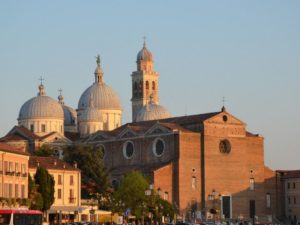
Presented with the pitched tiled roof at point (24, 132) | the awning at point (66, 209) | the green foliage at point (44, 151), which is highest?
the pitched tiled roof at point (24, 132)

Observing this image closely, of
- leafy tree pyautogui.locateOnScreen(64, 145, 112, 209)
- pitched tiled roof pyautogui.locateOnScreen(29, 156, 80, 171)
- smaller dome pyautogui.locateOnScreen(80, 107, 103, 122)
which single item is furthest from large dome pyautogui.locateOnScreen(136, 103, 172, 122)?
pitched tiled roof pyautogui.locateOnScreen(29, 156, 80, 171)

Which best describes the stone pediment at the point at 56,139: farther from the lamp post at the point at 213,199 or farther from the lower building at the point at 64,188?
the lower building at the point at 64,188

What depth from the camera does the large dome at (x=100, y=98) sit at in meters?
137

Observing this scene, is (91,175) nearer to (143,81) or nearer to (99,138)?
(99,138)

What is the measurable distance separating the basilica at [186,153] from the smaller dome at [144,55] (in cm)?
2475

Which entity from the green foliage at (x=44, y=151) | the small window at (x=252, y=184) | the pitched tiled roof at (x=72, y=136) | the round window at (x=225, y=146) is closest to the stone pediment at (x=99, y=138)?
the pitched tiled roof at (x=72, y=136)

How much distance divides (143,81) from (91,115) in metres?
22.1

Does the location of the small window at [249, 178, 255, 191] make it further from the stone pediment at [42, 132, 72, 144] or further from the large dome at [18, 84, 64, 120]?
the large dome at [18, 84, 64, 120]

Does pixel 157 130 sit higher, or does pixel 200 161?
pixel 157 130

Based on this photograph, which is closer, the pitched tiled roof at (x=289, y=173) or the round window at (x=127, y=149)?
the round window at (x=127, y=149)

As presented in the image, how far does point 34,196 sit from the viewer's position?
7638 centimetres

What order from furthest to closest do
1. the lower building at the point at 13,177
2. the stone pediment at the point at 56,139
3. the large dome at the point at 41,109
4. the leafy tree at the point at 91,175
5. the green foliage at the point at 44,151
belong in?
the large dome at the point at 41,109, the stone pediment at the point at 56,139, the green foliage at the point at 44,151, the leafy tree at the point at 91,175, the lower building at the point at 13,177

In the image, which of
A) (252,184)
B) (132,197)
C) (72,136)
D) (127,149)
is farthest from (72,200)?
(72,136)

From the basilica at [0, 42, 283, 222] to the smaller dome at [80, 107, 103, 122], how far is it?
31 centimetres
